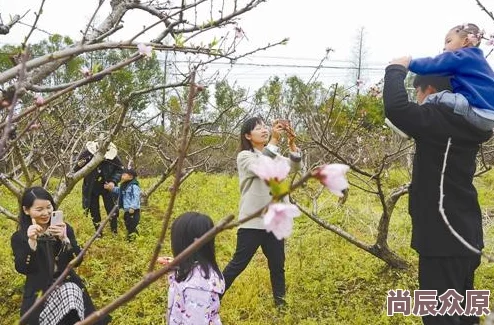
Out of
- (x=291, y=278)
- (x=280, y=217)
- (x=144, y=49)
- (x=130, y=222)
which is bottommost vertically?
(x=130, y=222)

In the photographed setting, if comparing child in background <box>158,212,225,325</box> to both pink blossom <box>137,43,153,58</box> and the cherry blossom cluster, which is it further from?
the cherry blossom cluster

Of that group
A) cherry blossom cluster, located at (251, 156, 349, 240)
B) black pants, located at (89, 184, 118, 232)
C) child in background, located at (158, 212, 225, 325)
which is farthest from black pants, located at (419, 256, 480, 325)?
black pants, located at (89, 184, 118, 232)

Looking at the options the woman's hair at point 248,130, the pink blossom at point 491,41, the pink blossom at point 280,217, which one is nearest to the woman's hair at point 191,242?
the woman's hair at point 248,130

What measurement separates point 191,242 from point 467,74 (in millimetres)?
1441

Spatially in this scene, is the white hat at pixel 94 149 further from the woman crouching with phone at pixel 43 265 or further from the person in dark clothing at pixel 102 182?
the woman crouching with phone at pixel 43 265

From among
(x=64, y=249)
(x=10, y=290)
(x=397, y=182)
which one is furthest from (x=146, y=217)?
(x=397, y=182)

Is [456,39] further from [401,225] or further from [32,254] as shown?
[401,225]

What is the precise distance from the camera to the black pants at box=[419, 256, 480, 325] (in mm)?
2279

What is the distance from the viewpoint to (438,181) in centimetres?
227

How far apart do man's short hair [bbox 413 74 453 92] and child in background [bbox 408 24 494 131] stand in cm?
Result: 6

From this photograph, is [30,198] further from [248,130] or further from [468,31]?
[468,31]

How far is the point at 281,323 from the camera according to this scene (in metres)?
3.75

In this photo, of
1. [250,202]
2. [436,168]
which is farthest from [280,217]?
[250,202]

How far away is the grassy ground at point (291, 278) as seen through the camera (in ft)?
12.7
